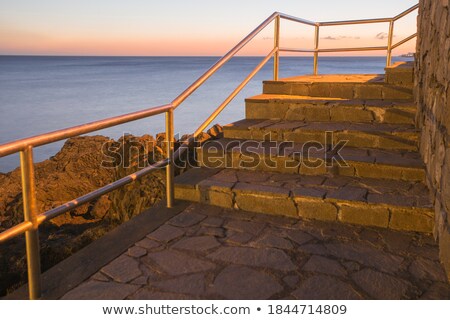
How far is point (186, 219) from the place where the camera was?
3.10 metres

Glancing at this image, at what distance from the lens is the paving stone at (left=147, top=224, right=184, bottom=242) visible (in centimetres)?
278

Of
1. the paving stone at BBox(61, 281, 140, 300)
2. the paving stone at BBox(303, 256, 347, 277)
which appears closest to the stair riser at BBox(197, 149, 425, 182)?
the paving stone at BBox(303, 256, 347, 277)

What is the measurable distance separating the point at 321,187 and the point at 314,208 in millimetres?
295

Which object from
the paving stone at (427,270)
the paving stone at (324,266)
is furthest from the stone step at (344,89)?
the paving stone at (324,266)

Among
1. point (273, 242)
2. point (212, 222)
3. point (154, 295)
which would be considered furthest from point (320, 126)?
point (154, 295)

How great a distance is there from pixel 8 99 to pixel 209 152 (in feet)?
134

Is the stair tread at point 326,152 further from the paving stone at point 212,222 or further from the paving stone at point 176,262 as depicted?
the paving stone at point 176,262

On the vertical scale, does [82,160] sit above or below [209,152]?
below

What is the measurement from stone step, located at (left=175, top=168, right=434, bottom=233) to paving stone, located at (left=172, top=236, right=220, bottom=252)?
0.63 m

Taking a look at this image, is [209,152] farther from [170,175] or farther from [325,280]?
[325,280]

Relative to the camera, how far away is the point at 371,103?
15.3 ft

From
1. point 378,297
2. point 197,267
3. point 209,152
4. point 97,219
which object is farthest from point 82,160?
point 378,297

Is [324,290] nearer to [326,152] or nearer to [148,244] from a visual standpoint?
[148,244]

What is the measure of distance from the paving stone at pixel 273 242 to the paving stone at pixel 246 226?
0.11 metres
